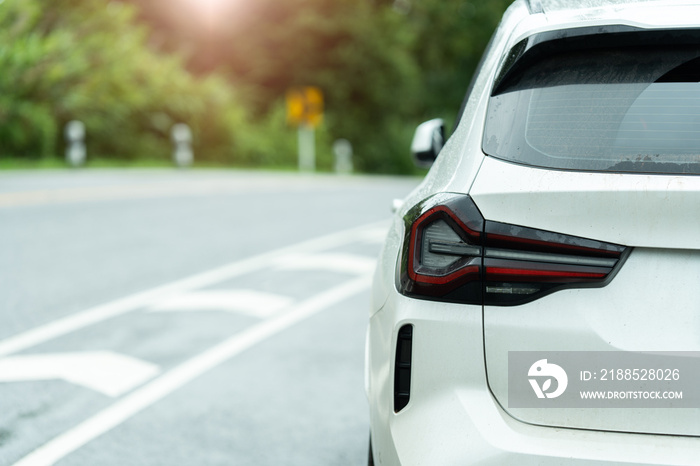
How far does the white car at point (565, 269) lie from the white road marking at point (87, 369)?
3.04 metres

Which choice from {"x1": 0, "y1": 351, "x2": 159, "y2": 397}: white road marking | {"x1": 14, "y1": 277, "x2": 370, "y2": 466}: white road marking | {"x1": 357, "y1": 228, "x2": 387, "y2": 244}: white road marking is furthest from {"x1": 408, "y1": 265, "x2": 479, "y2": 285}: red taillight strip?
{"x1": 357, "y1": 228, "x2": 387, "y2": 244}: white road marking

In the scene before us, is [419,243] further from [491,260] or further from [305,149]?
[305,149]

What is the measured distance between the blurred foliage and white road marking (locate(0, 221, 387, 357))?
13.2 metres

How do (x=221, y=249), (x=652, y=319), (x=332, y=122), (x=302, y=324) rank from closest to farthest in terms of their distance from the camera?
(x=652, y=319) < (x=302, y=324) < (x=221, y=249) < (x=332, y=122)

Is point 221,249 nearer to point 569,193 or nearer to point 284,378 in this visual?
point 284,378

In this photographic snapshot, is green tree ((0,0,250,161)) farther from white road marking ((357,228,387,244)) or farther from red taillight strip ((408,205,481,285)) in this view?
red taillight strip ((408,205,481,285))

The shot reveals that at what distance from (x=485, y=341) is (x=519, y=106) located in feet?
2.18

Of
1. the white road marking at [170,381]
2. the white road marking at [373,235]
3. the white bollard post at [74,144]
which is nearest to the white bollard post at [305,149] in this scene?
the white bollard post at [74,144]

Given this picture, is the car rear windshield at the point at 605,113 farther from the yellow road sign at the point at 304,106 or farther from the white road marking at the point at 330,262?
the yellow road sign at the point at 304,106

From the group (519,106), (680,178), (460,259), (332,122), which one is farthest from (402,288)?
(332,122)

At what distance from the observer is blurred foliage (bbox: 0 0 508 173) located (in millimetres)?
23953

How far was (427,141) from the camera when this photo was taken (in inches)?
156

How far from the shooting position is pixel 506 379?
2.30m

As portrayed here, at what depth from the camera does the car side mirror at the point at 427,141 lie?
3965 mm
